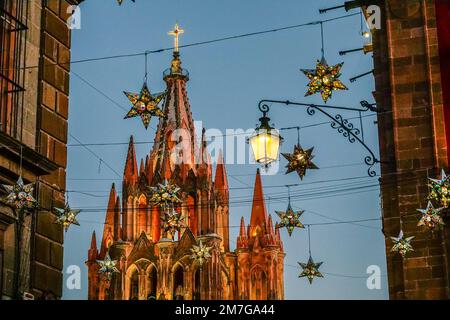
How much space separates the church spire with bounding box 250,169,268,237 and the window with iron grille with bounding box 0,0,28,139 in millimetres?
56211

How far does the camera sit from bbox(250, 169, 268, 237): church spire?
74.9 m

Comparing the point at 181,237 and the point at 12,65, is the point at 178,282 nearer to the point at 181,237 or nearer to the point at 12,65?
the point at 181,237

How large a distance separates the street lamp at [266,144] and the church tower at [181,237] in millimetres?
49559

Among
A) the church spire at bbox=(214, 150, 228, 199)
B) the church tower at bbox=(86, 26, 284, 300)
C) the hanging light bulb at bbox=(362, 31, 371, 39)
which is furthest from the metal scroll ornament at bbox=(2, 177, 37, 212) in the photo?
the church spire at bbox=(214, 150, 228, 199)

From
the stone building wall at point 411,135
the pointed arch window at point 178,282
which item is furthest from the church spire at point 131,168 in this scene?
the stone building wall at point 411,135

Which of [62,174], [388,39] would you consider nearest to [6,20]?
[62,174]

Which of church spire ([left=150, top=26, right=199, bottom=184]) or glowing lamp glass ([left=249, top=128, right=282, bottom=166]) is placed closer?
glowing lamp glass ([left=249, top=128, right=282, bottom=166])

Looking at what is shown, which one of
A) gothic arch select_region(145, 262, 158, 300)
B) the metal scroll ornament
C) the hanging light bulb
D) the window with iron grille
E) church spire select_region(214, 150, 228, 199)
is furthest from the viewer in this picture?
church spire select_region(214, 150, 228, 199)

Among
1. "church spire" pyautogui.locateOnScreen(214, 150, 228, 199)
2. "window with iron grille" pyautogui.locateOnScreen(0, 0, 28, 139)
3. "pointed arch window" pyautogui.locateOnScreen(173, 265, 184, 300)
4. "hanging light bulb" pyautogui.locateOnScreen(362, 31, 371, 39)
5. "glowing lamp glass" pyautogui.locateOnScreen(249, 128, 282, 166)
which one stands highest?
"church spire" pyautogui.locateOnScreen(214, 150, 228, 199)

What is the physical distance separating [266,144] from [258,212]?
187 feet

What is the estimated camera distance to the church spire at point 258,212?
74.9 metres

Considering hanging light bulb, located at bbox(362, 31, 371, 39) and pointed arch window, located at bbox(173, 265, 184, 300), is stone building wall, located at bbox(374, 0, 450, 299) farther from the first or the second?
pointed arch window, located at bbox(173, 265, 184, 300)

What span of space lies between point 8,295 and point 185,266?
5233 cm
